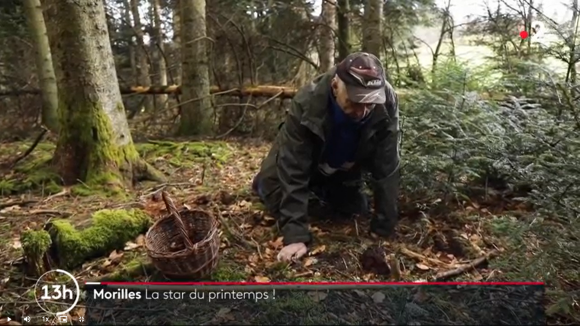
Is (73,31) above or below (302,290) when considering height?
above

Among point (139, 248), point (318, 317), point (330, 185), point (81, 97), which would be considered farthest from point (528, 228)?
point (81, 97)

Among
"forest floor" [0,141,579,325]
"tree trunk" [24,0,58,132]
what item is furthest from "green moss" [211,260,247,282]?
"tree trunk" [24,0,58,132]

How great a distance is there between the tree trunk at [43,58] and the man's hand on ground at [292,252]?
21.3 ft

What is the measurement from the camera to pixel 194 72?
7902mm

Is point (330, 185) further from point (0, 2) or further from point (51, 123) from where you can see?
point (0, 2)

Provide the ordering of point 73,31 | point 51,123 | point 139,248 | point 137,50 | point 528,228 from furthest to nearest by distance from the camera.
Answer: point 137,50
point 51,123
point 73,31
point 139,248
point 528,228

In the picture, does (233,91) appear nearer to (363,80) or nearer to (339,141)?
(339,141)

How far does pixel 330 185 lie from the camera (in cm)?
374

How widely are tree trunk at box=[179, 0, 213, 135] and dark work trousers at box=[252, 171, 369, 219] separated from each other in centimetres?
463

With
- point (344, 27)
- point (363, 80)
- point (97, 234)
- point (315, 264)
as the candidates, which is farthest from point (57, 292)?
point (344, 27)

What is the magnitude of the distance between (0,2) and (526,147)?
10316mm

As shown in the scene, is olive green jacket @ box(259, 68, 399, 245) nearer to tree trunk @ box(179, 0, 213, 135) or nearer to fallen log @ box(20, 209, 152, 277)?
fallen log @ box(20, 209, 152, 277)

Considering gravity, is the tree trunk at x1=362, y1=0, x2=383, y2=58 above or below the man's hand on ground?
above

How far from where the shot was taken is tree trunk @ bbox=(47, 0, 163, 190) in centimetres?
423
